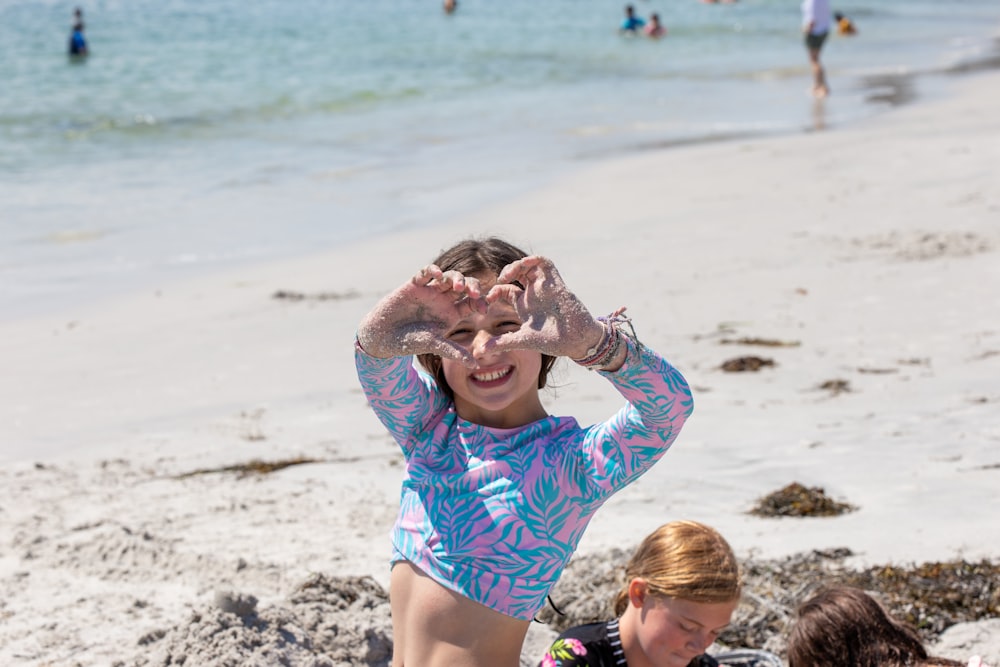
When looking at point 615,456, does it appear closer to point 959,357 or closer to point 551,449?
point 551,449

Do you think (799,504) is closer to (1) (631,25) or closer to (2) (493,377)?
(2) (493,377)

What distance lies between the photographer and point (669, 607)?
10.6 ft

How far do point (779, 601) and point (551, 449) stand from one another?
1.54m

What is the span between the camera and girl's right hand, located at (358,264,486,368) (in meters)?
2.56

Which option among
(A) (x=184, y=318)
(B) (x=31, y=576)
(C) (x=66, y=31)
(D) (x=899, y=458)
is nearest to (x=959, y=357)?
(D) (x=899, y=458)

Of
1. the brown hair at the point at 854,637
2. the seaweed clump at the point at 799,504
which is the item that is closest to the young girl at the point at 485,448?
the brown hair at the point at 854,637

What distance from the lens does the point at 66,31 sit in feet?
106

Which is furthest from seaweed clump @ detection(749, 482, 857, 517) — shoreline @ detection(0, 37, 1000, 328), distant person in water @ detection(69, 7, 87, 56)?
distant person in water @ detection(69, 7, 87, 56)

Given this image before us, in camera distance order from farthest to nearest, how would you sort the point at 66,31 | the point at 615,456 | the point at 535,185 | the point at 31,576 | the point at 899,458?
1. the point at 66,31
2. the point at 535,185
3. the point at 899,458
4. the point at 31,576
5. the point at 615,456

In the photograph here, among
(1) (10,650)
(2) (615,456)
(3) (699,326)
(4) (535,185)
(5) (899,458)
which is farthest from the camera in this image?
(4) (535,185)

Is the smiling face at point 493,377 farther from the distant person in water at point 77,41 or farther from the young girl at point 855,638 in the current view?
the distant person in water at point 77,41

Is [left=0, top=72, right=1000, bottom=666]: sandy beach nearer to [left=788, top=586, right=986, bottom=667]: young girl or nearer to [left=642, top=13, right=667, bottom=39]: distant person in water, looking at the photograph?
[left=788, top=586, right=986, bottom=667]: young girl

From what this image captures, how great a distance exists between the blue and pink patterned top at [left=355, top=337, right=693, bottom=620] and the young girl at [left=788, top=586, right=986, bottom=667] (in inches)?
34.7

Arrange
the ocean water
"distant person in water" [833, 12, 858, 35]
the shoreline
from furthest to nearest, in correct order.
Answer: "distant person in water" [833, 12, 858, 35], the ocean water, the shoreline
